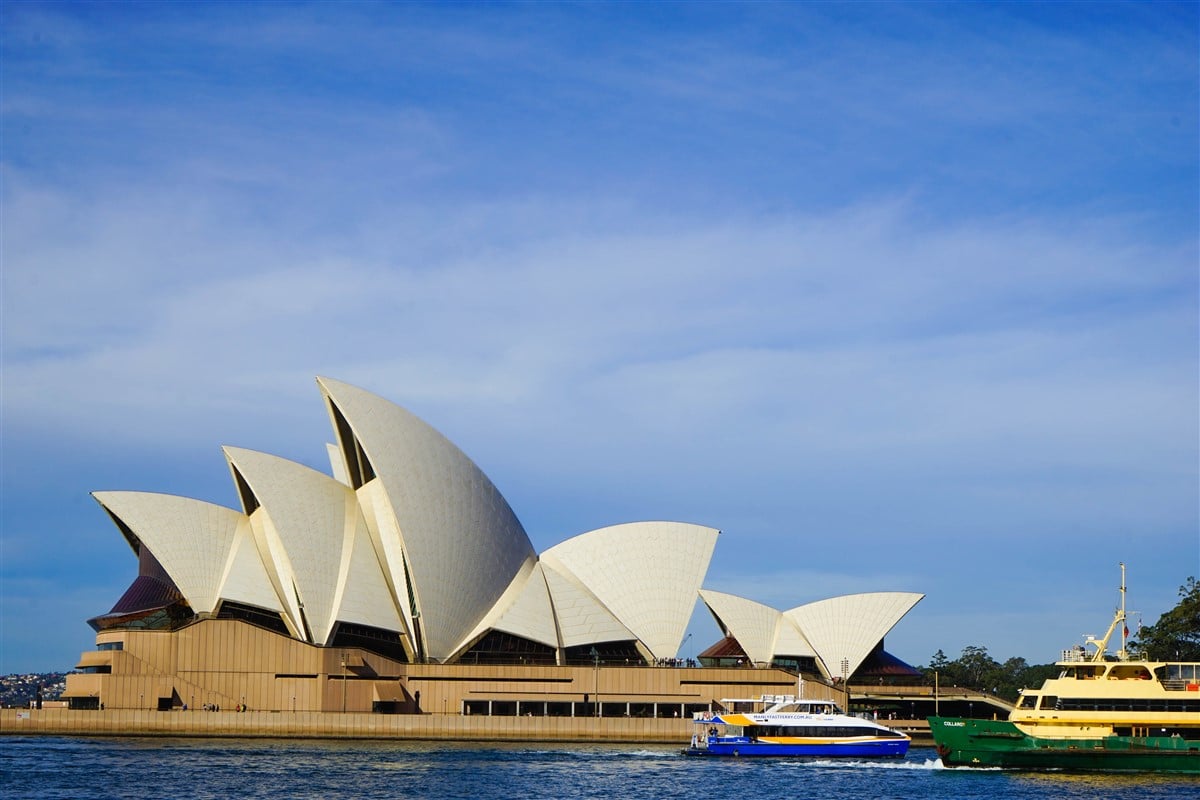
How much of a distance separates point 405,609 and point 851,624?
23.4 meters

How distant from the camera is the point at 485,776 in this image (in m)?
50.8

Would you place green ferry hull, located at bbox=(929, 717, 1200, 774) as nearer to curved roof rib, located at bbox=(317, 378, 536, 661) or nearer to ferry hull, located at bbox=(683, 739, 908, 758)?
ferry hull, located at bbox=(683, 739, 908, 758)

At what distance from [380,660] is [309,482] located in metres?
9.30

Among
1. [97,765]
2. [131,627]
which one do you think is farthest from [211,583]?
[97,765]

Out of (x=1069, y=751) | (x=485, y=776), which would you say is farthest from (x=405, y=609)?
(x=1069, y=751)

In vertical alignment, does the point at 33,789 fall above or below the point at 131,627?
below

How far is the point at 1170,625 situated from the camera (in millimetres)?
87188

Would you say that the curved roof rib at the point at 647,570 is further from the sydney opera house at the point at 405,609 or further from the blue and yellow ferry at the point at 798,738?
the blue and yellow ferry at the point at 798,738

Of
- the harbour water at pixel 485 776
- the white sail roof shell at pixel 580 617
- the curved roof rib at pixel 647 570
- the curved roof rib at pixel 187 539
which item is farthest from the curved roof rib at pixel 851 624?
the curved roof rib at pixel 187 539

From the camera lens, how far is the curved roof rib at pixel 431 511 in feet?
235

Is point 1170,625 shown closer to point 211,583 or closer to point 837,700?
point 837,700

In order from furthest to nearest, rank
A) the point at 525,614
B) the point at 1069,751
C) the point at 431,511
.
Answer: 1. the point at 525,614
2. the point at 431,511
3. the point at 1069,751

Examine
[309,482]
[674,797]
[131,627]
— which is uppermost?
[309,482]

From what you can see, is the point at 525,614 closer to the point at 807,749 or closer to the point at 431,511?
the point at 431,511
